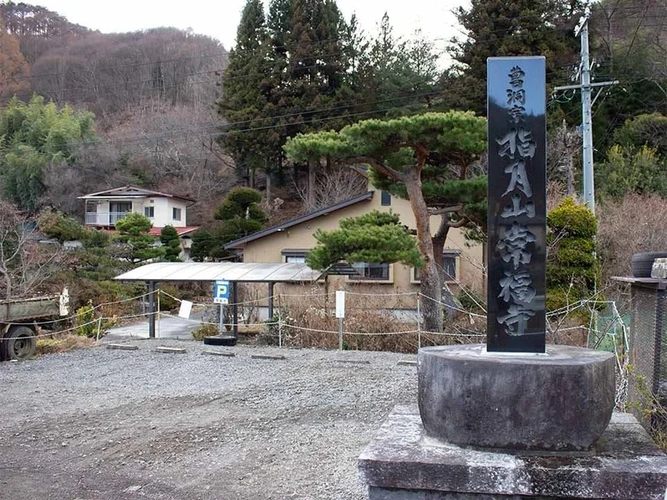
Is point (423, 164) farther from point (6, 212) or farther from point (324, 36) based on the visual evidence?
point (324, 36)

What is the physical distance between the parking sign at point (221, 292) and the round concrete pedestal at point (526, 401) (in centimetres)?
1045

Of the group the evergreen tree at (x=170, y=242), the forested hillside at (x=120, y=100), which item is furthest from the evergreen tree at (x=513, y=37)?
the forested hillside at (x=120, y=100)

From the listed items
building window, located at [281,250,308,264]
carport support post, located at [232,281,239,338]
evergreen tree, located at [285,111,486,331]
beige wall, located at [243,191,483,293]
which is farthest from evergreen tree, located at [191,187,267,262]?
evergreen tree, located at [285,111,486,331]

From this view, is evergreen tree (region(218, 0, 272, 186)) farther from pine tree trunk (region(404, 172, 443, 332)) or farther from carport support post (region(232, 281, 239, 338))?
pine tree trunk (region(404, 172, 443, 332))

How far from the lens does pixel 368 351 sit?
12.1 meters

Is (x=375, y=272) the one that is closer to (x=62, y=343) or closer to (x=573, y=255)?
(x=573, y=255)

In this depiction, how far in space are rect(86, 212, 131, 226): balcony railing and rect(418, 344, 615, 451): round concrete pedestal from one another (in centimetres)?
2944

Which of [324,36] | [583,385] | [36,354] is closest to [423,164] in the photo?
[36,354]

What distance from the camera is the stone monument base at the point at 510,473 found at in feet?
10.2

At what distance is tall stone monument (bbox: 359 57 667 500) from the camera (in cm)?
318

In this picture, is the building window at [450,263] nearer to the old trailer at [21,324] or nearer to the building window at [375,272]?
the building window at [375,272]

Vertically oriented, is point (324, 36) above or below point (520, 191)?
above

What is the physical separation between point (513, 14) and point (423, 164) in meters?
11.1

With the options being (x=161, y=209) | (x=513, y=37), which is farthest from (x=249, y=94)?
(x=513, y=37)
